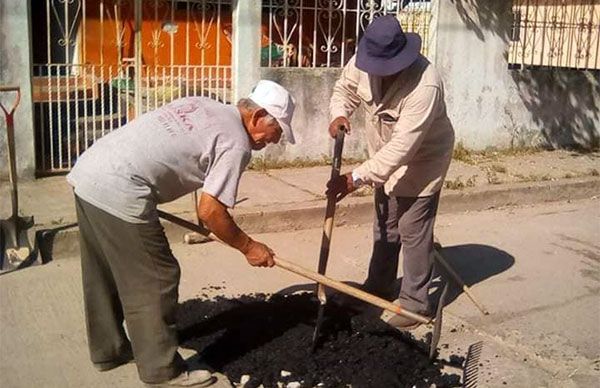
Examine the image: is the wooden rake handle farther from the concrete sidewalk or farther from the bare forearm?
the concrete sidewalk

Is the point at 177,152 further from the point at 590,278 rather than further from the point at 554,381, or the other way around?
the point at 590,278

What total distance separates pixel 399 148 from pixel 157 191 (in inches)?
56.0

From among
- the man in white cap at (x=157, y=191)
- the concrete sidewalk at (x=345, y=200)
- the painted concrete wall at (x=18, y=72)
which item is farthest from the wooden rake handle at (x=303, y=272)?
the painted concrete wall at (x=18, y=72)

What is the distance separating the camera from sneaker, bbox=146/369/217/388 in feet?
12.6

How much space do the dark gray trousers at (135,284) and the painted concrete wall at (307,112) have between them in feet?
14.9

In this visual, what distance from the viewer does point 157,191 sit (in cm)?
363

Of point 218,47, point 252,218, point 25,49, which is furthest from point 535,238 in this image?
point 25,49

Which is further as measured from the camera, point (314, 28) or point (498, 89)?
point (498, 89)

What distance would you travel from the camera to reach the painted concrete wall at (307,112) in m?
8.28

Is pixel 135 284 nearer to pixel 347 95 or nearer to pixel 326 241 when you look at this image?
pixel 326 241

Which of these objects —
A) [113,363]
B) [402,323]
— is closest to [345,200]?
[402,323]

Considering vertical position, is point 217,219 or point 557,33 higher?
point 557,33

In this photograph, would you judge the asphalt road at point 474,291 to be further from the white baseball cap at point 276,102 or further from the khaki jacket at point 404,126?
the white baseball cap at point 276,102

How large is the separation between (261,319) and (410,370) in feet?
3.29
